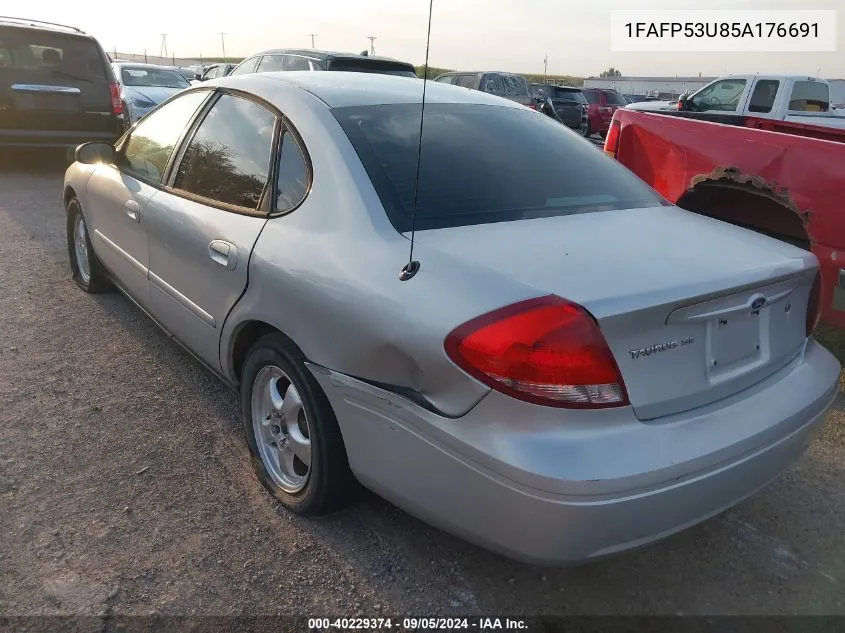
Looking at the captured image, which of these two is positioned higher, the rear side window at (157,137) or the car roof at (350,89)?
the car roof at (350,89)

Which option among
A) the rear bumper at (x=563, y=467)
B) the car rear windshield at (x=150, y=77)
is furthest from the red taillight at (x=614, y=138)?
the car rear windshield at (x=150, y=77)

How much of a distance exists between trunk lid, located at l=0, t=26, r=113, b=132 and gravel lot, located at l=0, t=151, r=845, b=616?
22.8ft

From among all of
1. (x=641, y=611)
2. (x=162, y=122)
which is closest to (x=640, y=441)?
(x=641, y=611)

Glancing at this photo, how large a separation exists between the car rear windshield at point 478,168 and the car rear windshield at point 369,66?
724 centimetres

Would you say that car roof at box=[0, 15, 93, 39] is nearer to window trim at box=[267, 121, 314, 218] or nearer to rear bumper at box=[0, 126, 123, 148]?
rear bumper at box=[0, 126, 123, 148]

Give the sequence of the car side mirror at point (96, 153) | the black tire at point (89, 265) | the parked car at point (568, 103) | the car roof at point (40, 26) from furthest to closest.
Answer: the parked car at point (568, 103) → the car roof at point (40, 26) → the black tire at point (89, 265) → the car side mirror at point (96, 153)

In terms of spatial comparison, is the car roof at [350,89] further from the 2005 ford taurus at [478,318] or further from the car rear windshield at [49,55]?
the car rear windshield at [49,55]

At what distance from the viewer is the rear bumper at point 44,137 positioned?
9.18 m

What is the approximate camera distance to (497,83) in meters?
16.4

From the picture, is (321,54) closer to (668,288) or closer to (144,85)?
(144,85)

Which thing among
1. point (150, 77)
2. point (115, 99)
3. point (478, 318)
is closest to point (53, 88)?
point (115, 99)

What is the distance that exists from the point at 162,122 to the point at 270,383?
1.83 m

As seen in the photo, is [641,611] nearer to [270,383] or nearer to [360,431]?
[360,431]

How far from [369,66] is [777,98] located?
6.50 metres
